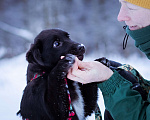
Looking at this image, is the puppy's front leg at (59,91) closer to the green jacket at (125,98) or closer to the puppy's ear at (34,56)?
the puppy's ear at (34,56)

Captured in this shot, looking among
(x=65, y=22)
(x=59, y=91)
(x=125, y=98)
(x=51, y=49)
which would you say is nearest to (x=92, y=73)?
(x=125, y=98)

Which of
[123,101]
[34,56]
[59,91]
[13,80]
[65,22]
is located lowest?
[123,101]

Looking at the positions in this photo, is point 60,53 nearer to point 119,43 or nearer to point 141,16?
point 141,16

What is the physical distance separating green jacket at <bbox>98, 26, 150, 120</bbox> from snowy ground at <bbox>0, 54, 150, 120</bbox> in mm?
1456

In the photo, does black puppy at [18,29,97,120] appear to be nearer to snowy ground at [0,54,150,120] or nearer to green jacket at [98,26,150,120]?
green jacket at [98,26,150,120]

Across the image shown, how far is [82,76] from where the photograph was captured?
91cm

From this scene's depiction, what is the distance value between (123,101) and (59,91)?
1.53 feet

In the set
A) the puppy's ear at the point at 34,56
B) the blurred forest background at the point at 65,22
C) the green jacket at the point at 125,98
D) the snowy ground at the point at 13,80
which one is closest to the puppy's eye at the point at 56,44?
the puppy's ear at the point at 34,56

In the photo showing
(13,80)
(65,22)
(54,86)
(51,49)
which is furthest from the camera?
(65,22)

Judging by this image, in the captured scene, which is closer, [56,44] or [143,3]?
[143,3]

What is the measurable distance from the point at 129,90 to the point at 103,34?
3587mm

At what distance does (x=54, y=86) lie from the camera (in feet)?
3.90

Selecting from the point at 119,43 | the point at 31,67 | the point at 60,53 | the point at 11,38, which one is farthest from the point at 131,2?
the point at 11,38

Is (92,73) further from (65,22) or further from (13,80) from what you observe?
(65,22)
